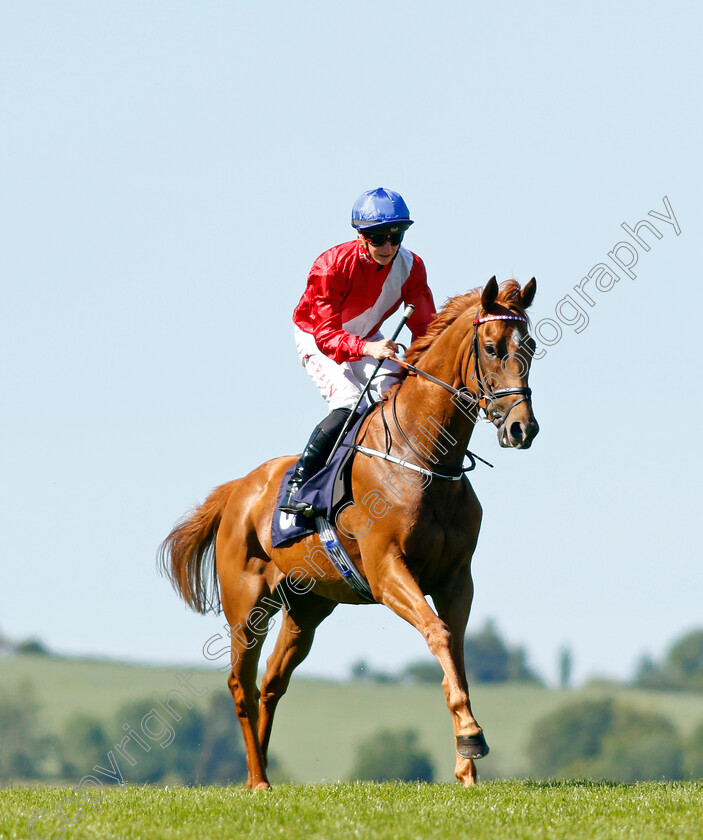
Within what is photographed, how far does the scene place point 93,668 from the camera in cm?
4941

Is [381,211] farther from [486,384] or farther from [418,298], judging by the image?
[486,384]

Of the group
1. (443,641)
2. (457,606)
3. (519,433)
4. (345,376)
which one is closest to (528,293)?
(519,433)

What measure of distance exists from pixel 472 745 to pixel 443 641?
624 mm

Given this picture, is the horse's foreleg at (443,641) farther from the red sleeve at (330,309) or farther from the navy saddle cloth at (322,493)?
the red sleeve at (330,309)

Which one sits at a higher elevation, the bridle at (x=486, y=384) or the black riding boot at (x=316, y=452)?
the bridle at (x=486, y=384)

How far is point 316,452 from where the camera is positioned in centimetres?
774

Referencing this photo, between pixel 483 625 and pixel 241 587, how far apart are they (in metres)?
65.2

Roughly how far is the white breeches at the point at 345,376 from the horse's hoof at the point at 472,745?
2.65 metres

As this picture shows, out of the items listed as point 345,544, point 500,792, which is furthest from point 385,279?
point 500,792

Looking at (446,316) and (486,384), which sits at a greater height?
(446,316)

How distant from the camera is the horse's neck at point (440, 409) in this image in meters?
7.01

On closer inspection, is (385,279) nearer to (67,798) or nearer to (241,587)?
(241,587)

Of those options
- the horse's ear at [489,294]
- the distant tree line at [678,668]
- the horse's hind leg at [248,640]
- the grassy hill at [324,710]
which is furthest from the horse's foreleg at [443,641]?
the distant tree line at [678,668]

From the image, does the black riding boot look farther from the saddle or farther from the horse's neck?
the horse's neck
